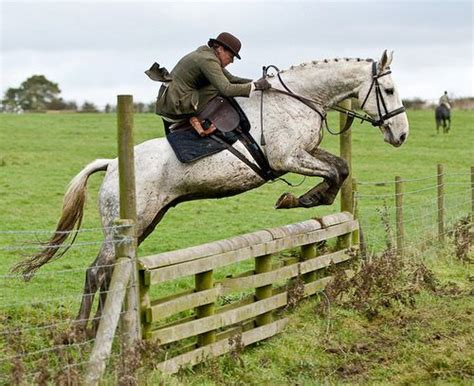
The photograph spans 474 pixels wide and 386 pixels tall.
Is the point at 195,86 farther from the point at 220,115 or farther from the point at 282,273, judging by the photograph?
the point at 282,273

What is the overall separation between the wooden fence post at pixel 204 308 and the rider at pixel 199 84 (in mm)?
1440

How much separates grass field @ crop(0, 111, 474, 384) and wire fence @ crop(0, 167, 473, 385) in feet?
0.14

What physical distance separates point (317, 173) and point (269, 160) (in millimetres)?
557

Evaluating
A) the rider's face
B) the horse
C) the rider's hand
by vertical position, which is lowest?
the horse

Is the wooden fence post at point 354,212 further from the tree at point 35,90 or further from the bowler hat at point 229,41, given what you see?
the tree at point 35,90

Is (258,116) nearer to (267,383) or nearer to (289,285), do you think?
(289,285)

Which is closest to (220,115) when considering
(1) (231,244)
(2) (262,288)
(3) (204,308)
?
(1) (231,244)

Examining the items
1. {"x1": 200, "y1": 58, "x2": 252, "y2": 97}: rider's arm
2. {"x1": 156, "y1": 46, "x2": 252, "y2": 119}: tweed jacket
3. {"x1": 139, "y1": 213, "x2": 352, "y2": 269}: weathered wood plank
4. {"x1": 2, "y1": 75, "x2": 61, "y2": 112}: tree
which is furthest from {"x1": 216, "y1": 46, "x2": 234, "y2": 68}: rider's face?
{"x1": 2, "y1": 75, "x2": 61, "y2": 112}: tree

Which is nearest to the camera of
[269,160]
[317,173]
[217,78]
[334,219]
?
[217,78]

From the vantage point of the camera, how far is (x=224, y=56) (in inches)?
357

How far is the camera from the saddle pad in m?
8.66

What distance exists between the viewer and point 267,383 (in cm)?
762

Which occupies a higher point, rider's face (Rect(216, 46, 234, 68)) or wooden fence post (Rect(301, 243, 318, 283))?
A: rider's face (Rect(216, 46, 234, 68))

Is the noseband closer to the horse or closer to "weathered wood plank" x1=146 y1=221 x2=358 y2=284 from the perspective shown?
the horse
